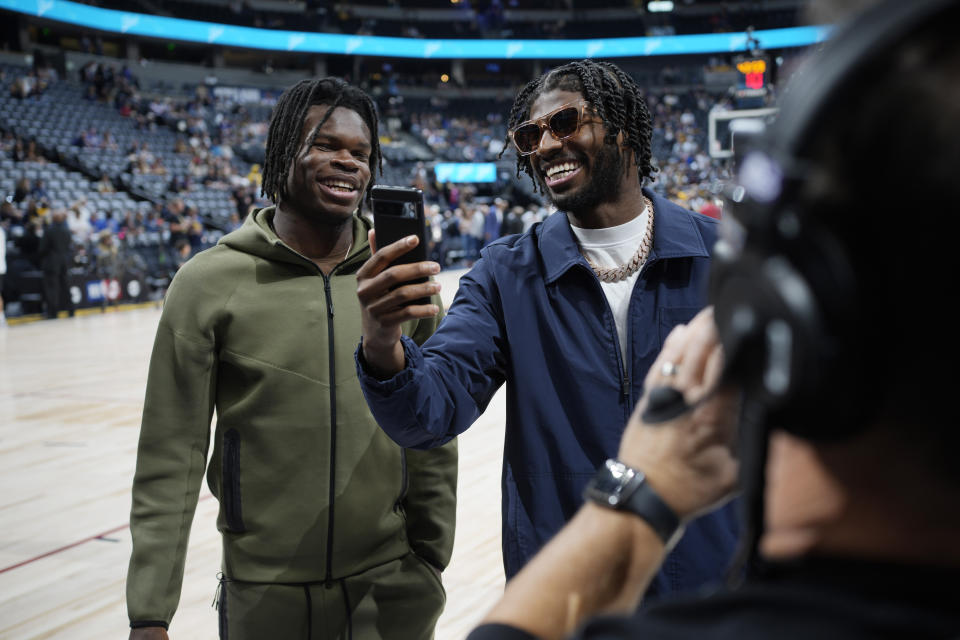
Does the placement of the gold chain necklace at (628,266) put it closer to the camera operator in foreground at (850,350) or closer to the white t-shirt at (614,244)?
the white t-shirt at (614,244)

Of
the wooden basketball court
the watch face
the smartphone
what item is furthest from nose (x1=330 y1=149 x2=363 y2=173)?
the wooden basketball court

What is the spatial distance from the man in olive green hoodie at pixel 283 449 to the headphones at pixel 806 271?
156cm

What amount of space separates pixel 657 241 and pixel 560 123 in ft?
1.31

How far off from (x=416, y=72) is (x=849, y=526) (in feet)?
128

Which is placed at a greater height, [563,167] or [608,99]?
[608,99]

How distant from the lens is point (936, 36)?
0.45m

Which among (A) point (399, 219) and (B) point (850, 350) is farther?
(A) point (399, 219)

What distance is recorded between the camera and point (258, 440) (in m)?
1.94

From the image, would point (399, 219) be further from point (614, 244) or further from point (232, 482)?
point (232, 482)

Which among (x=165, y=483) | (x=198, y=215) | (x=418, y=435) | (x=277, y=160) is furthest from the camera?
(x=198, y=215)

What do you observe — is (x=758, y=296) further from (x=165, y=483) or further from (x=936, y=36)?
(x=165, y=483)

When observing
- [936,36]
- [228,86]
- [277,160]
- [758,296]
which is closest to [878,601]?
[758,296]

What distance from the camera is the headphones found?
1.51 ft

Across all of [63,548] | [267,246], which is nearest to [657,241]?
[267,246]
